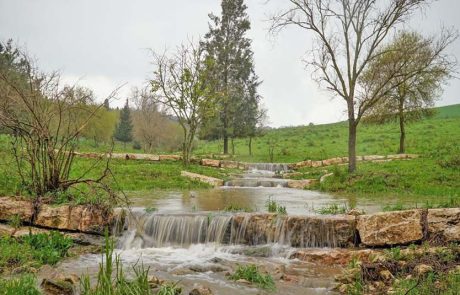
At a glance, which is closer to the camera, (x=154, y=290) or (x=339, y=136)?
(x=154, y=290)

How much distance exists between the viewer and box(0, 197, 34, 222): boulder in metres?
10.9

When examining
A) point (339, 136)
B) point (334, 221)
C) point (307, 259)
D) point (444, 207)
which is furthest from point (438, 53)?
point (339, 136)

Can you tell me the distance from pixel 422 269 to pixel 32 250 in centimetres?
793

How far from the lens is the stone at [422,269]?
269 inches

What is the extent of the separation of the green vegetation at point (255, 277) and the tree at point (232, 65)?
3069 centimetres

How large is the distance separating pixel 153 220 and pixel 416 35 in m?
26.8

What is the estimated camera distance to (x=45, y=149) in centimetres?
1157

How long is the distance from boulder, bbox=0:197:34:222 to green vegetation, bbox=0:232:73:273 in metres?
1.28

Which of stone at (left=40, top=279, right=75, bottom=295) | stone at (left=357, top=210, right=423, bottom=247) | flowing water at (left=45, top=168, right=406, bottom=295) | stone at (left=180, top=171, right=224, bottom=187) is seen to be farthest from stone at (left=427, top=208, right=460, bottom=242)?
stone at (left=180, top=171, right=224, bottom=187)

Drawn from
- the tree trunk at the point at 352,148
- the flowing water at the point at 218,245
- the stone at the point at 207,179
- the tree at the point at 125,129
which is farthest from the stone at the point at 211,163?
the tree at the point at 125,129

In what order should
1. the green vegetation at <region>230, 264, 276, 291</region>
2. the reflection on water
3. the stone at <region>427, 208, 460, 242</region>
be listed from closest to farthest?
the green vegetation at <region>230, 264, 276, 291</region>, the stone at <region>427, 208, 460, 242</region>, the reflection on water

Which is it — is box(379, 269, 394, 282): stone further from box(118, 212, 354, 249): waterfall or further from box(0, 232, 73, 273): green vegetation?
box(0, 232, 73, 273): green vegetation

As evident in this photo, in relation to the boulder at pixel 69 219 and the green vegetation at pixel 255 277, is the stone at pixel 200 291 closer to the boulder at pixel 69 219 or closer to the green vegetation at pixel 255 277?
the green vegetation at pixel 255 277

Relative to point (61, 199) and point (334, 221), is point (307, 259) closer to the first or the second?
point (334, 221)
